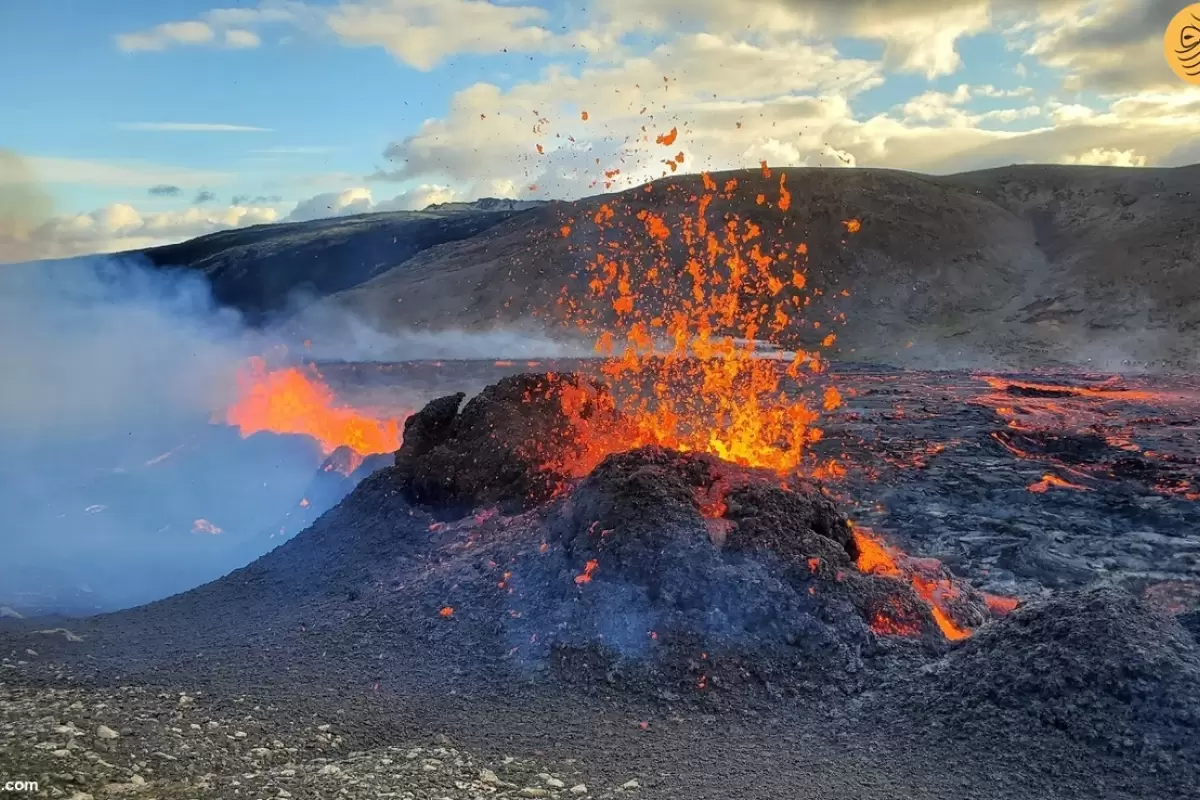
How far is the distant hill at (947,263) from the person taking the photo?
34.1 metres

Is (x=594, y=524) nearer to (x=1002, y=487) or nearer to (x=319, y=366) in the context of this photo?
(x=1002, y=487)

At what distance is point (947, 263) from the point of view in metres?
41.8

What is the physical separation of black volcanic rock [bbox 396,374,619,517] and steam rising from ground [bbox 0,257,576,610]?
184 inches

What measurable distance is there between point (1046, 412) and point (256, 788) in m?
17.1

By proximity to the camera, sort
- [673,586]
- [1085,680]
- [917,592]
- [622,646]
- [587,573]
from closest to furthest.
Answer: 1. [1085,680]
2. [622,646]
3. [673,586]
4. [587,573]
5. [917,592]

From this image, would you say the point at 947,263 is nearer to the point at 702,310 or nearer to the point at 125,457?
the point at 702,310

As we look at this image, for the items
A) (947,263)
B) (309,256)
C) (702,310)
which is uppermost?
(309,256)

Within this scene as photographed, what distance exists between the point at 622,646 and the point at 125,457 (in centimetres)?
1327

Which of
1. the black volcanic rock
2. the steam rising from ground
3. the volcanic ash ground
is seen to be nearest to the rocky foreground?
the volcanic ash ground

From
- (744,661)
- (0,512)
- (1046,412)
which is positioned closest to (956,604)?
(744,661)

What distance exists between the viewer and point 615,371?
2792 cm

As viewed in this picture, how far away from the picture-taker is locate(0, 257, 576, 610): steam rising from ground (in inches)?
503

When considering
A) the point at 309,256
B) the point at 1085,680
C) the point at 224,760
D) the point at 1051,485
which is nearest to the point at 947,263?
the point at 1051,485

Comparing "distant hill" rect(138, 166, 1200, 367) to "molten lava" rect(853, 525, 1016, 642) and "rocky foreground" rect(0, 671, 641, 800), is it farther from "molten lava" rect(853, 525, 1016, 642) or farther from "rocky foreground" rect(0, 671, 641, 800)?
"rocky foreground" rect(0, 671, 641, 800)
